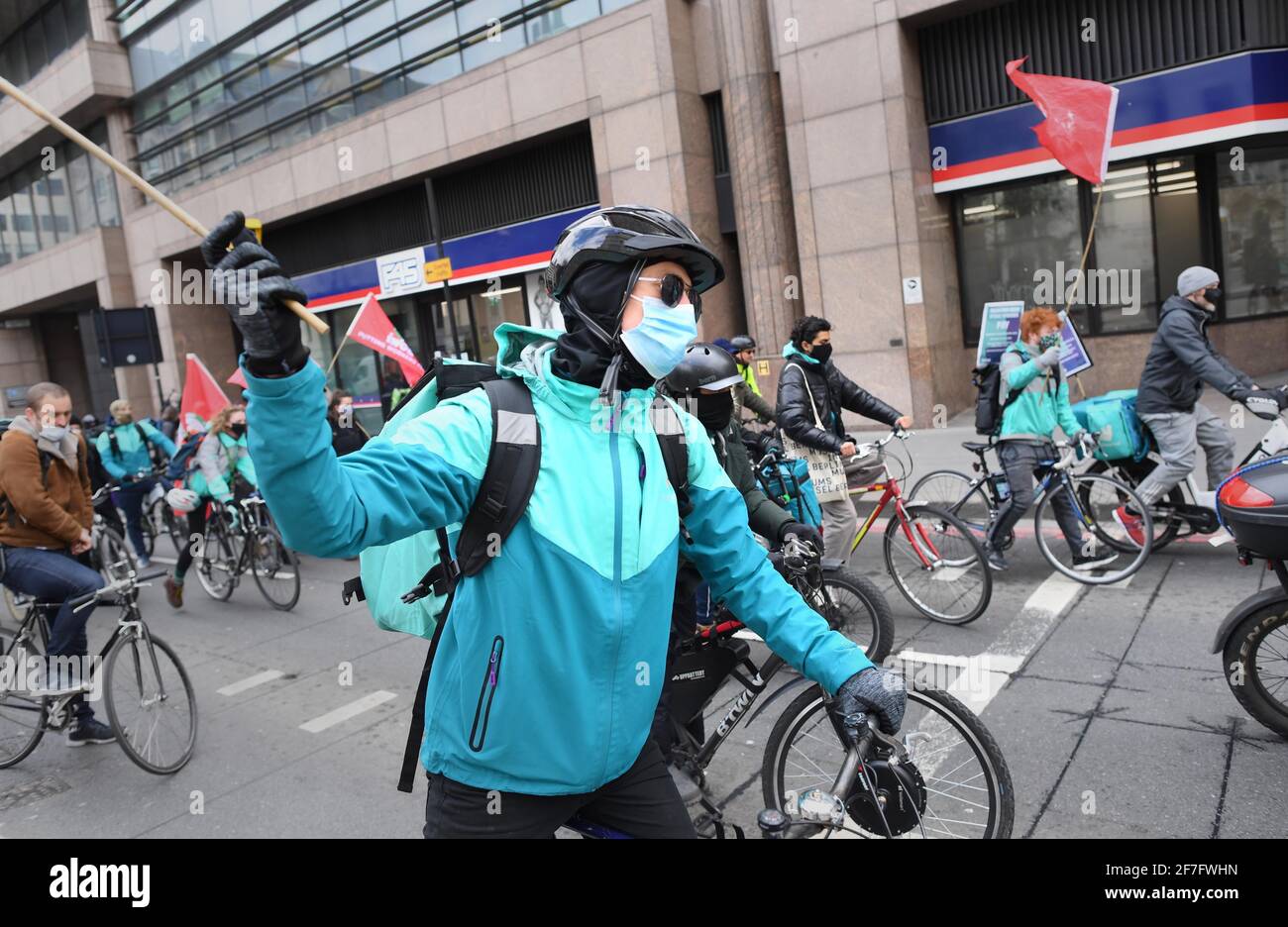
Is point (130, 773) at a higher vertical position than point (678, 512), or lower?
lower

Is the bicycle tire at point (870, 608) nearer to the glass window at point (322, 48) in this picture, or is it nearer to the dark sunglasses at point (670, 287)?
the dark sunglasses at point (670, 287)

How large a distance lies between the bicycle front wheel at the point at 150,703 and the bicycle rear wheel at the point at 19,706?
1.86 feet

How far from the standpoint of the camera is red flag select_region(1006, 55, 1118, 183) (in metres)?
8.10

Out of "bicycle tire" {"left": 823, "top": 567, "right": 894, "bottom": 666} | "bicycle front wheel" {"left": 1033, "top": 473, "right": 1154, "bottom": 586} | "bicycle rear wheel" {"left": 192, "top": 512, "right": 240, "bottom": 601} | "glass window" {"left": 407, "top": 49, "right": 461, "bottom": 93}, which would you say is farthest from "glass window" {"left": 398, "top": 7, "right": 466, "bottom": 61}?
"bicycle tire" {"left": 823, "top": 567, "right": 894, "bottom": 666}

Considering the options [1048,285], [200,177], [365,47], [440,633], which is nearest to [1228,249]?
[1048,285]

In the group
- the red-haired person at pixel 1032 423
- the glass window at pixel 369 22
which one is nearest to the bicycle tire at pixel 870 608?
the red-haired person at pixel 1032 423

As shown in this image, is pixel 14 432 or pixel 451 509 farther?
pixel 14 432

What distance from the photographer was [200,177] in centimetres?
2384

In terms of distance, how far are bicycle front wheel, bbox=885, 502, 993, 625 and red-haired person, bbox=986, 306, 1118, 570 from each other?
95 centimetres

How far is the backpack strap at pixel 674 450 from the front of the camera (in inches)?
88.4

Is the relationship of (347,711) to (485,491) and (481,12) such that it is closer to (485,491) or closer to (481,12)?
(485,491)
